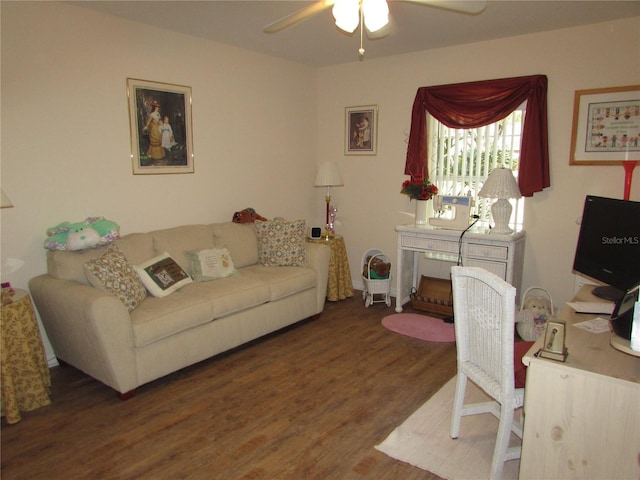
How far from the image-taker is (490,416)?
2604 millimetres

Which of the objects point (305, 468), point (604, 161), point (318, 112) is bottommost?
point (305, 468)

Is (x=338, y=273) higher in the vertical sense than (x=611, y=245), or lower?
lower

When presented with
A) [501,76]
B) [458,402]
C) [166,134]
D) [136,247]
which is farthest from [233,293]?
[501,76]

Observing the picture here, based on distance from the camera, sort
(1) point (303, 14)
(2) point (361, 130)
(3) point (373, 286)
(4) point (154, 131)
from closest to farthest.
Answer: (1) point (303, 14) → (4) point (154, 131) → (3) point (373, 286) → (2) point (361, 130)

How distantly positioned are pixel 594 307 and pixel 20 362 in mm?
3109

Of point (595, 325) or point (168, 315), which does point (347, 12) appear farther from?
point (168, 315)

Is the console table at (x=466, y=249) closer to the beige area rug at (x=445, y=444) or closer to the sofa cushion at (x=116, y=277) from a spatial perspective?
the beige area rug at (x=445, y=444)

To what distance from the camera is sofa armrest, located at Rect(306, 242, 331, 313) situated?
13.1 feet

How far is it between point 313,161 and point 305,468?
3.70m

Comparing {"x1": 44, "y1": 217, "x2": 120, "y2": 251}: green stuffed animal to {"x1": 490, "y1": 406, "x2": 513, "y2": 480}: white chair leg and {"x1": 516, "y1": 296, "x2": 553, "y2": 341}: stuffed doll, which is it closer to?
{"x1": 490, "y1": 406, "x2": 513, "y2": 480}: white chair leg

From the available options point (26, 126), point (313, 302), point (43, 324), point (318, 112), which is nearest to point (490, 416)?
point (313, 302)

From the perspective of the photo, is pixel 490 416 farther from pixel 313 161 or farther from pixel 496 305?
pixel 313 161

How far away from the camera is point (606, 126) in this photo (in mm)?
3547

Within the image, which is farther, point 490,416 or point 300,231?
point 300,231
